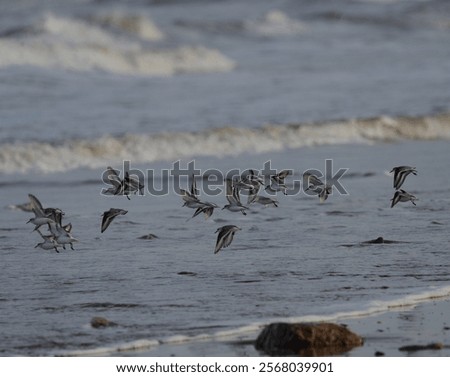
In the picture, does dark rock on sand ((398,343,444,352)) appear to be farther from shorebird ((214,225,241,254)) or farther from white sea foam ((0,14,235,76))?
white sea foam ((0,14,235,76))

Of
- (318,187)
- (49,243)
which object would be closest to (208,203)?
(318,187)

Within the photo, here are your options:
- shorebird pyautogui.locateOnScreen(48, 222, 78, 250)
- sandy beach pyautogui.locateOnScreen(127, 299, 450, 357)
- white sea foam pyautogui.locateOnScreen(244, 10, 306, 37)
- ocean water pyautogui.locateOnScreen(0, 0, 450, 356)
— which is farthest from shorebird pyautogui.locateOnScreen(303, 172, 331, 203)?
white sea foam pyautogui.locateOnScreen(244, 10, 306, 37)

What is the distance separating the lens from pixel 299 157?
13.2m

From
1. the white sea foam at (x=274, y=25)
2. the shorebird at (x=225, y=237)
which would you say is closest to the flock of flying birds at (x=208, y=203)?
the shorebird at (x=225, y=237)

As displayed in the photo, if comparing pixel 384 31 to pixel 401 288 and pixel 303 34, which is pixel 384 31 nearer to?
pixel 303 34

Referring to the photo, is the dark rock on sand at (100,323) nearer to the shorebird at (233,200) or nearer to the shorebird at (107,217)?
the shorebird at (107,217)

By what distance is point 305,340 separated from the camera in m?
5.43

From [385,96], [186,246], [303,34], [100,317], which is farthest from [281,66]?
[100,317]

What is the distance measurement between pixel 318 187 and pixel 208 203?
1.21 metres

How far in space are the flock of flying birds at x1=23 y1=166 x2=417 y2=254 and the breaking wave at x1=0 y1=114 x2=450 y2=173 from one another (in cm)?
222

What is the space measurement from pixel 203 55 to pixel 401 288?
774 inches

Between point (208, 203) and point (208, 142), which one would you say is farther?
point (208, 142)

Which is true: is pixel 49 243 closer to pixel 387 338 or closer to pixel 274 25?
pixel 387 338

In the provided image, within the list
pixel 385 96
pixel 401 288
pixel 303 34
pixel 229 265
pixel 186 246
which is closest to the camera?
pixel 401 288
